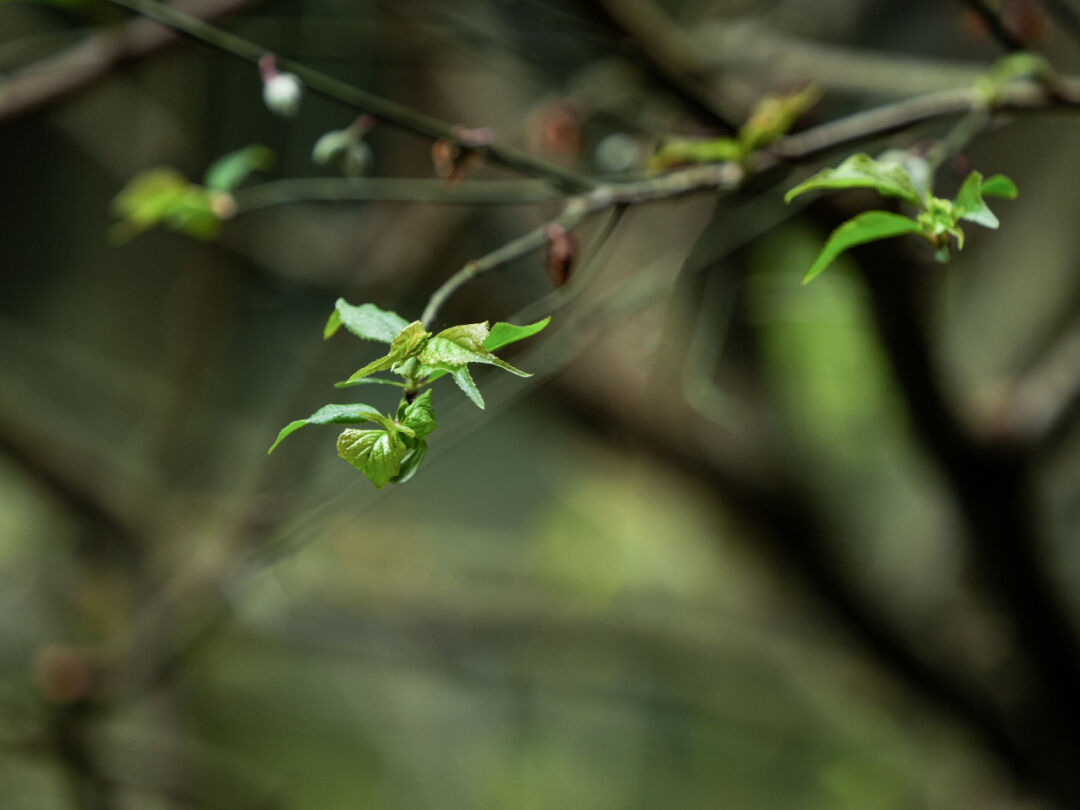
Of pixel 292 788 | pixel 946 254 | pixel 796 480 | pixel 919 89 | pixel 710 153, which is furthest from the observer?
pixel 292 788

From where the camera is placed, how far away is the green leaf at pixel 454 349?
237 mm

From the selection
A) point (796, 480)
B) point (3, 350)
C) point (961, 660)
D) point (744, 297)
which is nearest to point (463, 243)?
point (744, 297)

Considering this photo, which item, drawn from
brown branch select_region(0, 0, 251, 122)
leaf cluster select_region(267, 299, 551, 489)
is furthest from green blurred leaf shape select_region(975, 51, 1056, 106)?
brown branch select_region(0, 0, 251, 122)

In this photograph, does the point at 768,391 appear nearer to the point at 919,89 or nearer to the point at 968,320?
the point at 919,89

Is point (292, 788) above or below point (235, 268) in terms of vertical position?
below

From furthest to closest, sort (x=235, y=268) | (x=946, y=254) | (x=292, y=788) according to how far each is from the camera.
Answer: (x=292, y=788) → (x=235, y=268) → (x=946, y=254)

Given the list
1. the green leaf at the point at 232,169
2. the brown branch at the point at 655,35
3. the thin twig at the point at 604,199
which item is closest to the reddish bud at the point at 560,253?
the thin twig at the point at 604,199

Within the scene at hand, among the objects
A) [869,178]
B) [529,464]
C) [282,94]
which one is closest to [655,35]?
[282,94]

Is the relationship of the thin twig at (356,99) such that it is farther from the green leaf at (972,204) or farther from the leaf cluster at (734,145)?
the green leaf at (972,204)

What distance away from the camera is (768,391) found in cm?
118

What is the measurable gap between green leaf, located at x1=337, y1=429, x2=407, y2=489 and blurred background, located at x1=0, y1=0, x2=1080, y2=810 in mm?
220

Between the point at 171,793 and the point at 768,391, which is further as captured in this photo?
the point at 768,391

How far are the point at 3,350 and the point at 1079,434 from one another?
1.86m

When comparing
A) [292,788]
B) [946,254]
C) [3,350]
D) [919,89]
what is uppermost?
[3,350]
